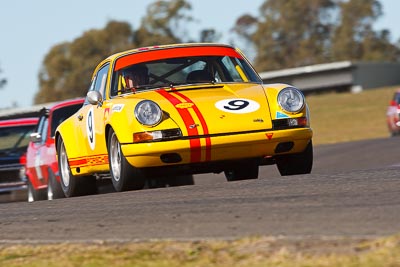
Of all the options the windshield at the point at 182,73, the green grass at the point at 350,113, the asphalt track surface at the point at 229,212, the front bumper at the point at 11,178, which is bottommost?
the green grass at the point at 350,113

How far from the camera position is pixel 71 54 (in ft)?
305

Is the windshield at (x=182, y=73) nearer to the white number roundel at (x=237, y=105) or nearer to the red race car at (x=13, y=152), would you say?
the white number roundel at (x=237, y=105)

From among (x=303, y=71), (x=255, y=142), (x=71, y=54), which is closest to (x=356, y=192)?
→ (x=255, y=142)

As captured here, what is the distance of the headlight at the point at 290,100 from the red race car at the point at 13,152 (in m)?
8.48

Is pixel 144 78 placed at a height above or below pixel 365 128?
above

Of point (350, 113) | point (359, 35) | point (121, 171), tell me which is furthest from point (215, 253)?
point (359, 35)

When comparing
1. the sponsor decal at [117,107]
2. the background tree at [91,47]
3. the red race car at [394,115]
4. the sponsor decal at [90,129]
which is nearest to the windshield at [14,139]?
the sponsor decal at [90,129]

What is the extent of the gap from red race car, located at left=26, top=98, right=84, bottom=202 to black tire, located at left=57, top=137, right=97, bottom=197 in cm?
170

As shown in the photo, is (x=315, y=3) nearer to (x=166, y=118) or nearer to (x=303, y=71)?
(x=303, y=71)

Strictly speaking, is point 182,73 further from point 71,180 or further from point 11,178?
point 11,178

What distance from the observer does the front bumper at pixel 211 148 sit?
9727 mm

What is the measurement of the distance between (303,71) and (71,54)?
21.4 metres

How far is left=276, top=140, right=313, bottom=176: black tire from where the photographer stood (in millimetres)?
10547

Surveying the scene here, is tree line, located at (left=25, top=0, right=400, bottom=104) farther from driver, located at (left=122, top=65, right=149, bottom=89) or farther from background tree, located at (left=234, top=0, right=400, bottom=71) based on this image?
driver, located at (left=122, top=65, right=149, bottom=89)
